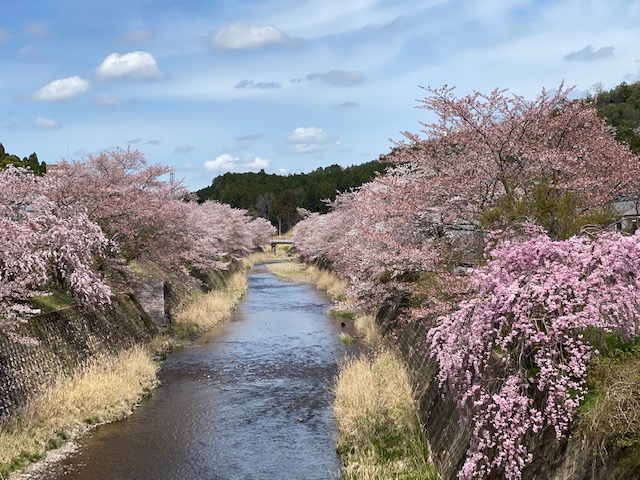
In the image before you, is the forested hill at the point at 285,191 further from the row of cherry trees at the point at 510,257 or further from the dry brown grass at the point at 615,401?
the dry brown grass at the point at 615,401

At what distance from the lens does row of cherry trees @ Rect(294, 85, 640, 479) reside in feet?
23.6

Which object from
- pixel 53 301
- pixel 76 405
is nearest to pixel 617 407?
pixel 76 405

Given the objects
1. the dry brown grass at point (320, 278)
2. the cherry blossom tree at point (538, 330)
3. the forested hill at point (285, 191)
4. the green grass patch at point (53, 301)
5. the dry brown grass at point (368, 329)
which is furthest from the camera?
the forested hill at point (285, 191)

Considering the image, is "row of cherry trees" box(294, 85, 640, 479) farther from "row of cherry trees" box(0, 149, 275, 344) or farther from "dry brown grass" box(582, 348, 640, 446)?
"row of cherry trees" box(0, 149, 275, 344)

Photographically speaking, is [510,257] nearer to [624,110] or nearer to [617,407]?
[617,407]

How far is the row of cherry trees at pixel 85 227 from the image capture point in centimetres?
1498

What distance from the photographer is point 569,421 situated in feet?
22.7

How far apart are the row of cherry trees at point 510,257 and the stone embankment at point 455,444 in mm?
221

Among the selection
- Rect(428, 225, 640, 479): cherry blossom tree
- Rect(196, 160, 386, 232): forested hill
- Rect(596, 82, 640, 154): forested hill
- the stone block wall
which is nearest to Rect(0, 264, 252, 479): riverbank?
the stone block wall

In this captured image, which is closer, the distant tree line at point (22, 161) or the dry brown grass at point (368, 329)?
the dry brown grass at point (368, 329)

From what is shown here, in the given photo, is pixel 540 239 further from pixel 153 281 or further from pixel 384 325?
pixel 153 281

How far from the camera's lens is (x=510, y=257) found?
8.31 m

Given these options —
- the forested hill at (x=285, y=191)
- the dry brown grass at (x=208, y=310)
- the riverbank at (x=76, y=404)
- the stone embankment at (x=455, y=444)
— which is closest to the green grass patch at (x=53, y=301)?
the riverbank at (x=76, y=404)

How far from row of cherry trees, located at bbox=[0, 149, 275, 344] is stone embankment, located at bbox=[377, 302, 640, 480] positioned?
934 centimetres
